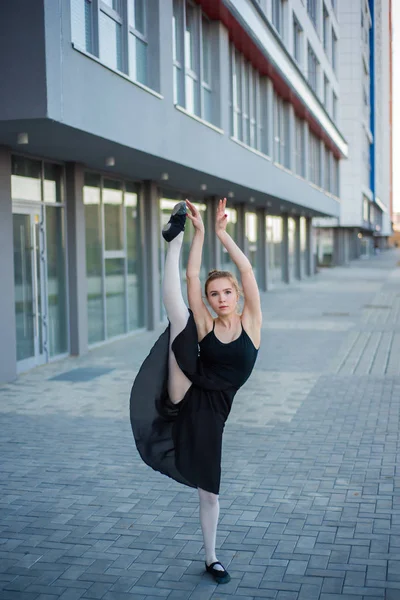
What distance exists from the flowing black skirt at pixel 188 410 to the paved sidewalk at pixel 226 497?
0.64 m

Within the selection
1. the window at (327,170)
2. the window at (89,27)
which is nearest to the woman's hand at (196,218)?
the window at (89,27)

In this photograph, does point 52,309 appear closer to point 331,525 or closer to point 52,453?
point 52,453

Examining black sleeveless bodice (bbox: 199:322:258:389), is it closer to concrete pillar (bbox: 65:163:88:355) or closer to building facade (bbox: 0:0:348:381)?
building facade (bbox: 0:0:348:381)

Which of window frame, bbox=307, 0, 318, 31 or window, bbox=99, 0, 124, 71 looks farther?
window frame, bbox=307, 0, 318, 31

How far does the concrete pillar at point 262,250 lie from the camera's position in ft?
98.1

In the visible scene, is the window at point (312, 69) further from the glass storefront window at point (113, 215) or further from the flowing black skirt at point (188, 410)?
the flowing black skirt at point (188, 410)

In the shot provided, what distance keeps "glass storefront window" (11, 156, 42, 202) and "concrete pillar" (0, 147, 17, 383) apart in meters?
0.62

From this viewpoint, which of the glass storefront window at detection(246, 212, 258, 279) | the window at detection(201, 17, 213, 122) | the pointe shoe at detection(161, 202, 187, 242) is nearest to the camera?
the pointe shoe at detection(161, 202, 187, 242)

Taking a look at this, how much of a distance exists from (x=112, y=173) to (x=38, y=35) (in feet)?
21.5

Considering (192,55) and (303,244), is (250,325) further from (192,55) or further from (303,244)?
(303,244)

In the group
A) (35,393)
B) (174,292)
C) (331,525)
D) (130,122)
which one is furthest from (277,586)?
(130,122)

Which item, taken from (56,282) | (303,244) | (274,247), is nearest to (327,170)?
(303,244)

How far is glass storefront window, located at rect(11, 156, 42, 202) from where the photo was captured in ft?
38.1

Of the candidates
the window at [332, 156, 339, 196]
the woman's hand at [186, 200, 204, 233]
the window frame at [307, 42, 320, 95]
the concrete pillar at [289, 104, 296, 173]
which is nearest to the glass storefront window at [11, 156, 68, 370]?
the woman's hand at [186, 200, 204, 233]
